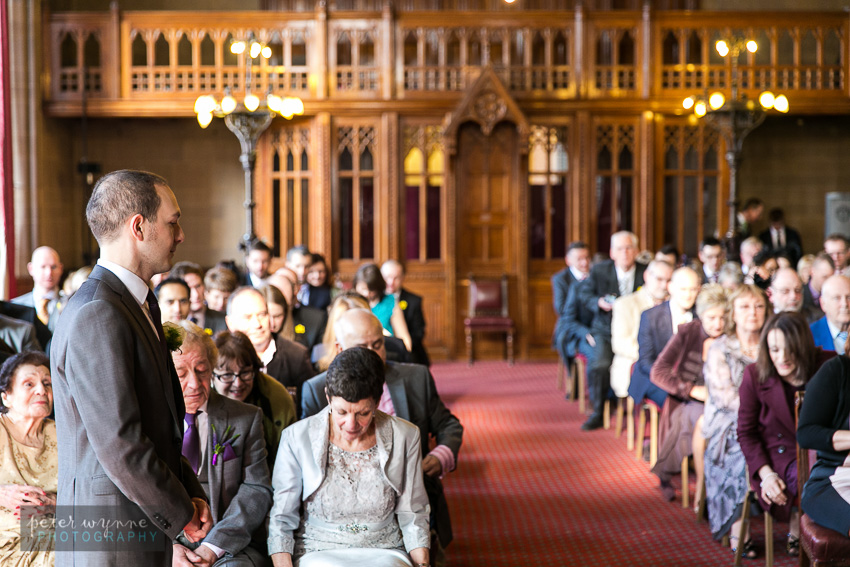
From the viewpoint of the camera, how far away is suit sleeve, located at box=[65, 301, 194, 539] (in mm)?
1899

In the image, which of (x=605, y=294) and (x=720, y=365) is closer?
(x=720, y=365)

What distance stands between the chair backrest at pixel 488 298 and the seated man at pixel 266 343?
6.48 meters

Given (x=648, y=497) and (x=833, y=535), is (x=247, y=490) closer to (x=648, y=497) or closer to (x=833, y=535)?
(x=833, y=535)

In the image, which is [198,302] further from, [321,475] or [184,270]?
[321,475]

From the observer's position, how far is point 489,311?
35.9 ft

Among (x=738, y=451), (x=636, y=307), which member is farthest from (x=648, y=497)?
(x=636, y=307)

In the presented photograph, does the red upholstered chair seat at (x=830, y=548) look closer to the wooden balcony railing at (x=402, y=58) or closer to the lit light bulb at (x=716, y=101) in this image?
the lit light bulb at (x=716, y=101)

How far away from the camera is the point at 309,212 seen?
1123 cm

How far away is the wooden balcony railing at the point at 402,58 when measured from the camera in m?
10.7

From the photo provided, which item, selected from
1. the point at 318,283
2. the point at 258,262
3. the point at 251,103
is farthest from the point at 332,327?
the point at 251,103

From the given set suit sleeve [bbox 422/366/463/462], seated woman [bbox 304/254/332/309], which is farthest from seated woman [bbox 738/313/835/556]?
seated woman [bbox 304/254/332/309]

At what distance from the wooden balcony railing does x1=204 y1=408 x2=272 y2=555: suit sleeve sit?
8147mm

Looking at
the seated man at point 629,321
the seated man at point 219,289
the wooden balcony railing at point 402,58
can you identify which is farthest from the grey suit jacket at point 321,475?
the wooden balcony railing at point 402,58

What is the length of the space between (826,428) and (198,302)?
380cm
